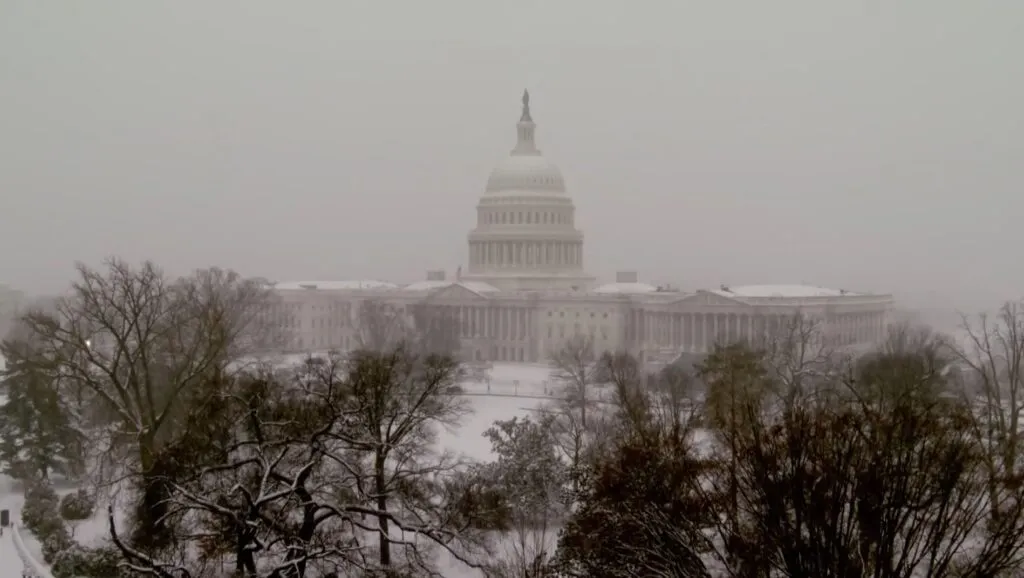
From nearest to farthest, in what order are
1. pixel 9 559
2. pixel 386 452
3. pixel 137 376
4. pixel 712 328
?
1. pixel 386 452
2. pixel 9 559
3. pixel 137 376
4. pixel 712 328

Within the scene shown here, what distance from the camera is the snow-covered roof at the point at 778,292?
85200mm

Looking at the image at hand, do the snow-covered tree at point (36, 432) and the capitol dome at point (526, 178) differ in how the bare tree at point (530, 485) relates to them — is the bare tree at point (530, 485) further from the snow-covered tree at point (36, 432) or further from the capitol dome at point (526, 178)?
the capitol dome at point (526, 178)

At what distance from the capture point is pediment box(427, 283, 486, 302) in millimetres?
95500

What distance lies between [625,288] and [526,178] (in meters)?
20.4

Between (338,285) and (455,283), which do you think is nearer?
(455,283)

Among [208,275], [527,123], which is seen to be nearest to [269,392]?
[208,275]

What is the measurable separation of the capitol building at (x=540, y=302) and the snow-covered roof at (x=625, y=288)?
11cm

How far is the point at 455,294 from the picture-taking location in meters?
96.9

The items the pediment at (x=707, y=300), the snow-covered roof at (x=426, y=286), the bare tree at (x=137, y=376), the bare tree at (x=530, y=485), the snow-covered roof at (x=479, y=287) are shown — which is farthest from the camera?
the snow-covered roof at (x=426, y=286)

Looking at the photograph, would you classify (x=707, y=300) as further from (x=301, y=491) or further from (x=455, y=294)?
(x=301, y=491)

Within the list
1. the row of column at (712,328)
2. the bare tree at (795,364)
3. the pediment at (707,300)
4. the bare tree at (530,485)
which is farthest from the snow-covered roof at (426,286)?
the bare tree at (530,485)

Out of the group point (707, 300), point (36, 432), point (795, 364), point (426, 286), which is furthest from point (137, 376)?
point (426, 286)

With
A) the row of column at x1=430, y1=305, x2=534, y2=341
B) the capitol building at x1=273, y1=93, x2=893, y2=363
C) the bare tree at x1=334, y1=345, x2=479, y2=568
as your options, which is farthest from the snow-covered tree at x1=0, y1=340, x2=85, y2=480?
the row of column at x1=430, y1=305, x2=534, y2=341

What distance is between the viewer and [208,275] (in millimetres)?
57219
